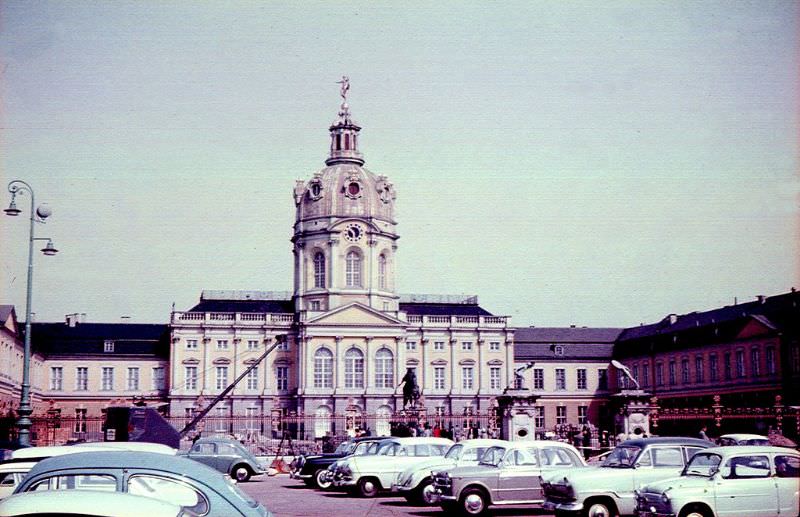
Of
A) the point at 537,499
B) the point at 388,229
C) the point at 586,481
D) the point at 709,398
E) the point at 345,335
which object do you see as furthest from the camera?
the point at 388,229

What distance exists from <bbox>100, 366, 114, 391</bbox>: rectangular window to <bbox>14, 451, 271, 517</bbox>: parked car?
67331 millimetres

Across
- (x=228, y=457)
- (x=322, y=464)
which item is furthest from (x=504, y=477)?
(x=228, y=457)

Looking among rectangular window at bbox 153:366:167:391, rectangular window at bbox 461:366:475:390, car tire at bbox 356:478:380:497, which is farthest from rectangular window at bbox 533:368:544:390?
car tire at bbox 356:478:380:497

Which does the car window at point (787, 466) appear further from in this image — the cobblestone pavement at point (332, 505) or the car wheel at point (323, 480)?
the car wheel at point (323, 480)

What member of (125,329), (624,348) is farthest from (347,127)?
(624,348)

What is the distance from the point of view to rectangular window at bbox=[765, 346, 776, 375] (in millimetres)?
58844

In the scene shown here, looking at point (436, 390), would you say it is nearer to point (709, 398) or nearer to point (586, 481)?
point (709, 398)

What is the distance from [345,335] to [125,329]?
58.1 ft

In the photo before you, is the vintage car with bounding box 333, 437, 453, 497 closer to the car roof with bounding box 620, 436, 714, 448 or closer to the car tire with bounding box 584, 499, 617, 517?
the car roof with bounding box 620, 436, 714, 448

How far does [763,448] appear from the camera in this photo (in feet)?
51.5

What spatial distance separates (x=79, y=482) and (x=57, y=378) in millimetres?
68562

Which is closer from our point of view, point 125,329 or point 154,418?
point 154,418

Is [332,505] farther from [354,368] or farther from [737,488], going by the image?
[354,368]

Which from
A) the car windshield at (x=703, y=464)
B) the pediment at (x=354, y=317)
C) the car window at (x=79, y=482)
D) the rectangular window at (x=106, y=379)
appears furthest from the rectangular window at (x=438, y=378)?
the car window at (x=79, y=482)
